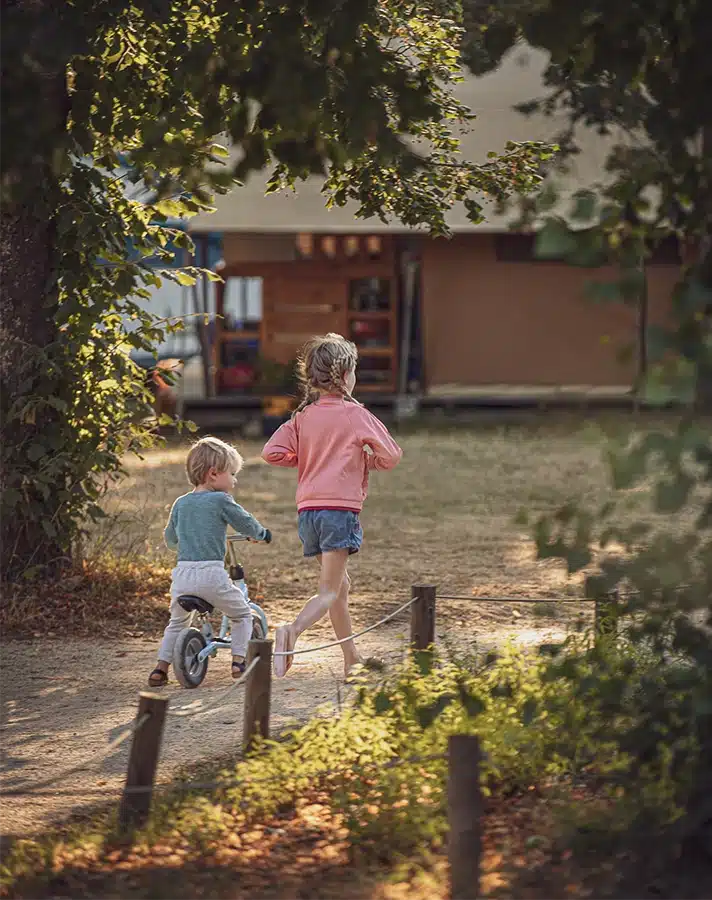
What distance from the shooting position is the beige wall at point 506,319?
19828mm

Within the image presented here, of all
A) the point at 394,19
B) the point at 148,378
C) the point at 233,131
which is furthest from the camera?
the point at 148,378

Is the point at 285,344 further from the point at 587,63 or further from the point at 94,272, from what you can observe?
the point at 587,63

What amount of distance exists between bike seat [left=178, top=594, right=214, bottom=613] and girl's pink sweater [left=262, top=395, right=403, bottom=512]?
0.66 m

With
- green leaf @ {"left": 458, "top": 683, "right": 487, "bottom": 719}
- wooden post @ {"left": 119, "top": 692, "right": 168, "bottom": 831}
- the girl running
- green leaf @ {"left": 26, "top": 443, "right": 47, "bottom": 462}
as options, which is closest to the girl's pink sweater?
the girl running

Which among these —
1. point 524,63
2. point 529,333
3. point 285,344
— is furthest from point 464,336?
point 524,63

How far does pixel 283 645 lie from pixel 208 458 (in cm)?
99

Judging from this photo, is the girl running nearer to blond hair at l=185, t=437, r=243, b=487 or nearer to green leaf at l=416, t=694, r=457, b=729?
blond hair at l=185, t=437, r=243, b=487

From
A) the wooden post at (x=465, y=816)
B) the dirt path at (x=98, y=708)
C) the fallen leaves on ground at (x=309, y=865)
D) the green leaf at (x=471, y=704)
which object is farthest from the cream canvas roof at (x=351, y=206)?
the wooden post at (x=465, y=816)

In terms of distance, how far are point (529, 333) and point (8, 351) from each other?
42.3ft

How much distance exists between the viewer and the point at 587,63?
168 inches

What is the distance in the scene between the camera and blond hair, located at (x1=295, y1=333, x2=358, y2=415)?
6461 mm

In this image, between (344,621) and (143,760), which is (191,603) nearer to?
(344,621)

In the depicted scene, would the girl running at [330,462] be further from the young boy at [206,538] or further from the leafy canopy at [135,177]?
the leafy canopy at [135,177]

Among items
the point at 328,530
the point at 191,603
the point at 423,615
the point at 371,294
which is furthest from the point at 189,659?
the point at 371,294
